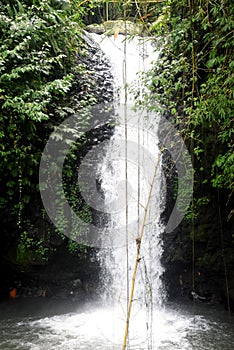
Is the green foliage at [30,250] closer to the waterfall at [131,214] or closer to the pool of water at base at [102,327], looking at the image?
the pool of water at base at [102,327]

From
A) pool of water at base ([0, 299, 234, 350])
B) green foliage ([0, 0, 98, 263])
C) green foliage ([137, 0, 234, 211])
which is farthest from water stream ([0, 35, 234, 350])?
green foliage ([0, 0, 98, 263])

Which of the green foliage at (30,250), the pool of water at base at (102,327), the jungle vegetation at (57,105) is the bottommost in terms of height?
the pool of water at base at (102,327)

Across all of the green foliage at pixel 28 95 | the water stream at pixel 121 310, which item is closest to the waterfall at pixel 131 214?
the water stream at pixel 121 310

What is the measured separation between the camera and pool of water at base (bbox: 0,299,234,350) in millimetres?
3461

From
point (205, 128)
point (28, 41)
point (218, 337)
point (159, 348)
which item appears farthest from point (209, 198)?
point (28, 41)

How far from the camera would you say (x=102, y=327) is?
12.8 feet

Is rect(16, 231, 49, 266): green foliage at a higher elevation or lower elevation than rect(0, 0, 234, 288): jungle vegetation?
lower

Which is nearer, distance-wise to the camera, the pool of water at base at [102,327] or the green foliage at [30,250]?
the pool of water at base at [102,327]

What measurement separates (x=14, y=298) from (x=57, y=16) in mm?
4373

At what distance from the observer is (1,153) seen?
4039 mm

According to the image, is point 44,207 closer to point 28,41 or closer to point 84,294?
point 84,294

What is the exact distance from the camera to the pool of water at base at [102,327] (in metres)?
3.46

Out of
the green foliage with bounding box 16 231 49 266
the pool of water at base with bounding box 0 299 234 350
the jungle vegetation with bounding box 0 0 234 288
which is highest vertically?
the jungle vegetation with bounding box 0 0 234 288

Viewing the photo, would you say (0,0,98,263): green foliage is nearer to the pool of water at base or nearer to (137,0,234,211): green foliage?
the pool of water at base
